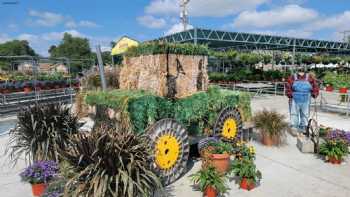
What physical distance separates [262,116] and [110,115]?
133 inches

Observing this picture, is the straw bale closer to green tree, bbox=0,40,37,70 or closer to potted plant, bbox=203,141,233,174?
potted plant, bbox=203,141,233,174

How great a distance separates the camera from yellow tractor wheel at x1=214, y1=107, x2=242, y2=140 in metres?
5.10

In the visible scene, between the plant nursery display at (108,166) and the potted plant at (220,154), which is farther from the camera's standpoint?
the potted plant at (220,154)

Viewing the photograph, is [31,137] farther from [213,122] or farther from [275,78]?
[275,78]

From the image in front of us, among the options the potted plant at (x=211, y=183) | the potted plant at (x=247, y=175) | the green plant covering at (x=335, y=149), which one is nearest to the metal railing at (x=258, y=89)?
the green plant covering at (x=335, y=149)

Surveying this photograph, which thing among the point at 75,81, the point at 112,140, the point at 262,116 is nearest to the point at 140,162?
the point at 112,140

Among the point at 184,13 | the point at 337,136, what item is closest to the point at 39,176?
the point at 337,136

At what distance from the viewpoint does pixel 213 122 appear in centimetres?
504

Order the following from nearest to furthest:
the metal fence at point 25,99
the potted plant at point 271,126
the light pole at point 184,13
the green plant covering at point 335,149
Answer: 1. the green plant covering at point 335,149
2. the potted plant at point 271,126
3. the metal fence at point 25,99
4. the light pole at point 184,13

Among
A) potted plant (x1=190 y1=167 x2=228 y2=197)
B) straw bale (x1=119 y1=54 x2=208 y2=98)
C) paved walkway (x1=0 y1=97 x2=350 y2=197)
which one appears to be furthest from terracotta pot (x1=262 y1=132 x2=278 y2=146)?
potted plant (x1=190 y1=167 x2=228 y2=197)

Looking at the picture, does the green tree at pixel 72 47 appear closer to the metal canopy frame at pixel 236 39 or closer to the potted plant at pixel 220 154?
the metal canopy frame at pixel 236 39

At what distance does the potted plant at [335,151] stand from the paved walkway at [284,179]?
13 cm

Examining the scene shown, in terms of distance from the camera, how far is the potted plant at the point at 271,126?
5848 mm

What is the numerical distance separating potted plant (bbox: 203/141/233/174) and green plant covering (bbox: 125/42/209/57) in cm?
168
